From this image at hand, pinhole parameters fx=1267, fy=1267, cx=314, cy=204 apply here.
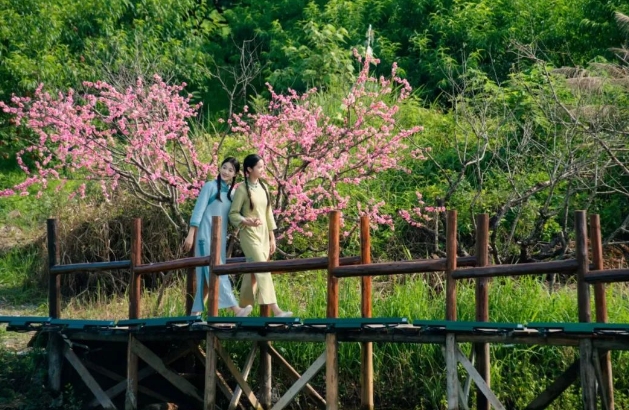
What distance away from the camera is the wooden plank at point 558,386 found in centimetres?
1045

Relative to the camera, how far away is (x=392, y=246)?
16.9 m

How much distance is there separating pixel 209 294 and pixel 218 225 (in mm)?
641

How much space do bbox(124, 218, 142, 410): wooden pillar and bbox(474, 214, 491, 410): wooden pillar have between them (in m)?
3.31

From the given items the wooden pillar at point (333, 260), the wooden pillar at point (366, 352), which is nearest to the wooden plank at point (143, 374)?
the wooden pillar at point (366, 352)

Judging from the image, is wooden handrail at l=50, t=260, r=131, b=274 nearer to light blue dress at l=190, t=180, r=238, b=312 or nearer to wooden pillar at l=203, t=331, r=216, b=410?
light blue dress at l=190, t=180, r=238, b=312

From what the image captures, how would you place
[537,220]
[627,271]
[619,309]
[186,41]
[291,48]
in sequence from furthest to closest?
[186,41], [291,48], [537,220], [619,309], [627,271]

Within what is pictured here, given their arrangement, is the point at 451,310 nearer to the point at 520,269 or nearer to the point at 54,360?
the point at 520,269

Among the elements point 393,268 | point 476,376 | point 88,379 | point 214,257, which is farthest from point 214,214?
point 476,376

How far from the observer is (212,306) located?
11328 millimetres

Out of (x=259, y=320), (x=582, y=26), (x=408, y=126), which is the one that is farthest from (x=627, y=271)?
(x=582, y=26)

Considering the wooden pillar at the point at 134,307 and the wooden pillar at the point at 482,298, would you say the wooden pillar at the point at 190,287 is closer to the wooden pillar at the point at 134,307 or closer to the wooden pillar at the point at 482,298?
the wooden pillar at the point at 134,307

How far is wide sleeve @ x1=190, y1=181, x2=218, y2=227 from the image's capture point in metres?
11.7

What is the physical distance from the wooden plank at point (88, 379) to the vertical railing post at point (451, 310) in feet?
12.5

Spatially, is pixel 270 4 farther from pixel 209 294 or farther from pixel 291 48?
pixel 209 294
